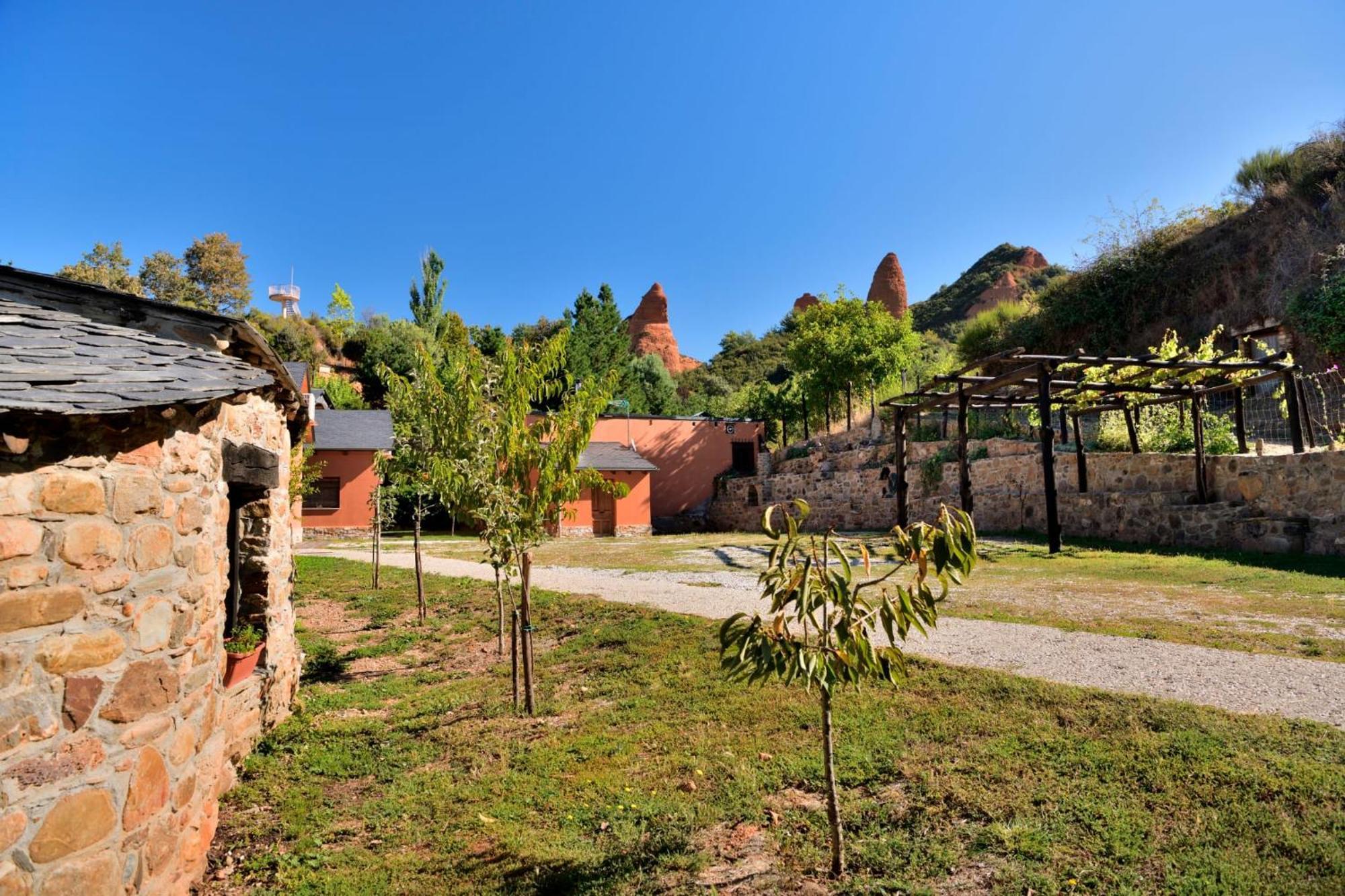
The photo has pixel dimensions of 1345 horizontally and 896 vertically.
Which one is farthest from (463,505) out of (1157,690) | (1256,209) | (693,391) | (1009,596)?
(693,391)

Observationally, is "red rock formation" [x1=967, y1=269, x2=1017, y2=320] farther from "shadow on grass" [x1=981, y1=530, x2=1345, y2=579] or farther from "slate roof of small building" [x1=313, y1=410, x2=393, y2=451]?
"slate roof of small building" [x1=313, y1=410, x2=393, y2=451]

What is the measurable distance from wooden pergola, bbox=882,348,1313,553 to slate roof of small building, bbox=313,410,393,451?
1696cm

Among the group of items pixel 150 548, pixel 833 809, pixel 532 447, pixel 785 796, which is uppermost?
pixel 532 447

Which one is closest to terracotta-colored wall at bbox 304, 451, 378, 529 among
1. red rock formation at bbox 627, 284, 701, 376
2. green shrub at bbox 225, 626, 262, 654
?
green shrub at bbox 225, 626, 262, 654

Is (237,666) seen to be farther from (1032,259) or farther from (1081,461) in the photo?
(1032,259)

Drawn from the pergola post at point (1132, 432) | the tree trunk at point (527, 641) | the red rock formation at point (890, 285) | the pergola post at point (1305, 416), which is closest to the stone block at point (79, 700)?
the tree trunk at point (527, 641)

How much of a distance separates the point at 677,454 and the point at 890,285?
36.7 meters

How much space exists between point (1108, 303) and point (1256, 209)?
15.7 ft

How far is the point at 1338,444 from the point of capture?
10.6m

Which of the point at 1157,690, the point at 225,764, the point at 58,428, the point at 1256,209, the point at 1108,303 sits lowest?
the point at 225,764

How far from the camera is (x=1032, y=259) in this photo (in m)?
53.8

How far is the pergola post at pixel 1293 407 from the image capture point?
10.6 metres

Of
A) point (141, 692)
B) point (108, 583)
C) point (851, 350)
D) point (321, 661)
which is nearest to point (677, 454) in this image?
point (851, 350)

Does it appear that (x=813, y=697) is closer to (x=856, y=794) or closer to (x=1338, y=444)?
(x=856, y=794)
